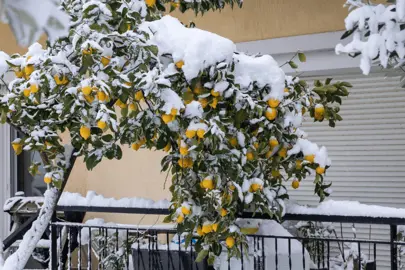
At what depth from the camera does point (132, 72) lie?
260cm

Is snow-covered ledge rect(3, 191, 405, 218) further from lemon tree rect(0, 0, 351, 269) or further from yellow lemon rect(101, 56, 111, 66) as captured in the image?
yellow lemon rect(101, 56, 111, 66)

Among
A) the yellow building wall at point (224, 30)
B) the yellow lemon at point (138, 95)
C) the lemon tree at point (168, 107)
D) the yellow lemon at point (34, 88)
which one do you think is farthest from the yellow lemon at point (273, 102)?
the yellow building wall at point (224, 30)

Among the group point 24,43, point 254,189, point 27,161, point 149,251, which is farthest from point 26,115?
point 27,161

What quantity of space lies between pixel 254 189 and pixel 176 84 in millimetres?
728

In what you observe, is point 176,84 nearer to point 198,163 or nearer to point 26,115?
point 198,163

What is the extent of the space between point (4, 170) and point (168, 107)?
6.03 meters

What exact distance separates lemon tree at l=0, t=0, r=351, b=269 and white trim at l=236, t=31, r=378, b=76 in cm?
227

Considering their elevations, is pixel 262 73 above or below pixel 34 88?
above

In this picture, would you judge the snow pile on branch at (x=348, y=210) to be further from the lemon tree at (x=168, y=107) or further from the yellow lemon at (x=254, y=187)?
the yellow lemon at (x=254, y=187)

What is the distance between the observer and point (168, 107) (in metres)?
2.45

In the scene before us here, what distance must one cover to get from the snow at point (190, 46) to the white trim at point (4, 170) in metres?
5.69

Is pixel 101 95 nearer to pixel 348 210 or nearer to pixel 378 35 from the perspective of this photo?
pixel 378 35

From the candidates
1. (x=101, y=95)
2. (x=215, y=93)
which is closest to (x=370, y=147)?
(x=215, y=93)

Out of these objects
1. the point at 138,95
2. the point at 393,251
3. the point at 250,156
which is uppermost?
the point at 138,95
